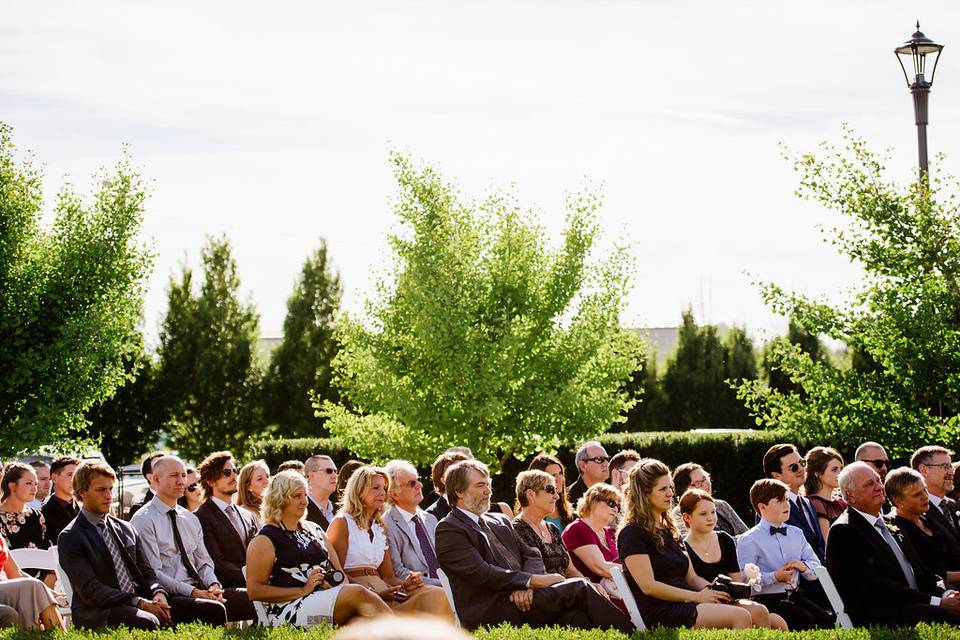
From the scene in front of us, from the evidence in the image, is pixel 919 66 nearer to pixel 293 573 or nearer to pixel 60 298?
pixel 293 573

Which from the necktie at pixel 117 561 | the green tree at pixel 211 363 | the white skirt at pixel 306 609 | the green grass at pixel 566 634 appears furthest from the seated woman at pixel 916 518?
the green tree at pixel 211 363

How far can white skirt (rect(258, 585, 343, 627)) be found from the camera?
836 cm

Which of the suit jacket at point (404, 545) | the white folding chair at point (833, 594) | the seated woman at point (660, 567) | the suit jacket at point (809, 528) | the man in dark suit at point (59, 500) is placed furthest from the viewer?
the man in dark suit at point (59, 500)

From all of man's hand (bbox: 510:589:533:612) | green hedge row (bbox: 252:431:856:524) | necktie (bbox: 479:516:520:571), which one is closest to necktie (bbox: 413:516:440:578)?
necktie (bbox: 479:516:520:571)

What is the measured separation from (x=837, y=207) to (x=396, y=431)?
9.18 m

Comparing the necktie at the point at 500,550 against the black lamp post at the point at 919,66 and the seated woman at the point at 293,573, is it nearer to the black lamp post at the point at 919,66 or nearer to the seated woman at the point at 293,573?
the seated woman at the point at 293,573

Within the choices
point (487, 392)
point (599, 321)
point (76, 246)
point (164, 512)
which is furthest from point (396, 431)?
point (164, 512)

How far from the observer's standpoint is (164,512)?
31.4 ft

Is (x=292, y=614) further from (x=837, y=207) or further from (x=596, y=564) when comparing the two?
(x=837, y=207)

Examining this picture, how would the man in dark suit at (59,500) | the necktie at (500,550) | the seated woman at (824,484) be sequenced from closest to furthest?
the necktie at (500,550), the seated woman at (824,484), the man in dark suit at (59,500)

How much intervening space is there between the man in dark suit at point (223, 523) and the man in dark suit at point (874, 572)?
17.0 feet

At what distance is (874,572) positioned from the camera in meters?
8.53

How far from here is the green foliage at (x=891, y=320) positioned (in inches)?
551

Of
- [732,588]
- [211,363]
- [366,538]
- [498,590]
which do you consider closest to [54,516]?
[366,538]
